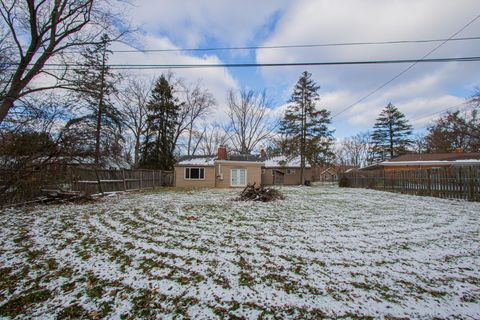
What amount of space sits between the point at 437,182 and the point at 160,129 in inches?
967

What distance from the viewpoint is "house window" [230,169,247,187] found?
63.0ft

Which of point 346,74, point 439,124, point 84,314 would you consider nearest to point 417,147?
point 439,124

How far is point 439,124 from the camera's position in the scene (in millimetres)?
20531

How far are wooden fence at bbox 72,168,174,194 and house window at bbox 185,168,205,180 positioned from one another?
265 centimetres

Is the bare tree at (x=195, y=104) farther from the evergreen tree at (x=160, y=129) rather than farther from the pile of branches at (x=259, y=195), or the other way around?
the pile of branches at (x=259, y=195)

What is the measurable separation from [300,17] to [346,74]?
361cm

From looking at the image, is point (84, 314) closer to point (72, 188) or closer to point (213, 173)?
point (72, 188)

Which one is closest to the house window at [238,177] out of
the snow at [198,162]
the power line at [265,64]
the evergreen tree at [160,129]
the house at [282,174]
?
the snow at [198,162]

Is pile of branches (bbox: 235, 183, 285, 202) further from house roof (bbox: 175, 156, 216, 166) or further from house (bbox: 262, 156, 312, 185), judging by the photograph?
house (bbox: 262, 156, 312, 185)

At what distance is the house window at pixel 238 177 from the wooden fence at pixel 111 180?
274 inches

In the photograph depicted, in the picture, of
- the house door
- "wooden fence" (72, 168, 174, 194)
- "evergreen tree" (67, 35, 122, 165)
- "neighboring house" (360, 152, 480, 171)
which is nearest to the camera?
"evergreen tree" (67, 35, 122, 165)

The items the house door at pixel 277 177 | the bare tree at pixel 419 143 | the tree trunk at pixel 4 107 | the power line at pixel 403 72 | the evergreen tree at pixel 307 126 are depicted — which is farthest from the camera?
the bare tree at pixel 419 143

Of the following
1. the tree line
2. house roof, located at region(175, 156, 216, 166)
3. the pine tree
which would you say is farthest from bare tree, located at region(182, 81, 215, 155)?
the pine tree

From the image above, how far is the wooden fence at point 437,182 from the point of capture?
27.8 feet
